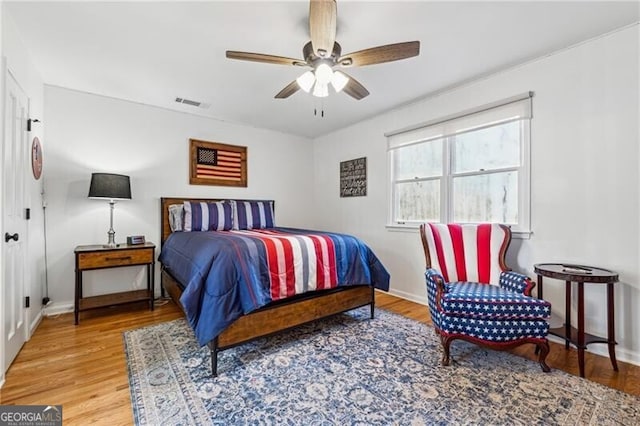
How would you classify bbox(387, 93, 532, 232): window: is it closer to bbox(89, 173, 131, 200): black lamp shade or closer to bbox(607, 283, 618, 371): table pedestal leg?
bbox(607, 283, 618, 371): table pedestal leg

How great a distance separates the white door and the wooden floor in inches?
8.2

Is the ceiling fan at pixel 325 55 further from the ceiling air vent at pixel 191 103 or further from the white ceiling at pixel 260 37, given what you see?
the ceiling air vent at pixel 191 103

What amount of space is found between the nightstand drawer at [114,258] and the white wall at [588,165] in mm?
3770

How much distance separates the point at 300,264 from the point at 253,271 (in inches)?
17.4

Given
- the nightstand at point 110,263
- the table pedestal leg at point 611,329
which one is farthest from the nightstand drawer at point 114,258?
the table pedestal leg at point 611,329

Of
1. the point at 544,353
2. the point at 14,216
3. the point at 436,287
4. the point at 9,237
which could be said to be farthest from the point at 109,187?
the point at 544,353

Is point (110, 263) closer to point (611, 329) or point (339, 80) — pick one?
point (339, 80)

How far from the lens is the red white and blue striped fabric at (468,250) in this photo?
2633mm

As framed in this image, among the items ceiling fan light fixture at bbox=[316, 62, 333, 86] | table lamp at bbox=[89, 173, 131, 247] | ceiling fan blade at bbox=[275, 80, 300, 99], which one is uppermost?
ceiling fan blade at bbox=[275, 80, 300, 99]

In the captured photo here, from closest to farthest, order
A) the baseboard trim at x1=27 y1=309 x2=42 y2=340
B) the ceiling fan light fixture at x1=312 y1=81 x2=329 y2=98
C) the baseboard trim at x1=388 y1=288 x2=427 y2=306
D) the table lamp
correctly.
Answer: the ceiling fan light fixture at x1=312 y1=81 x2=329 y2=98
the baseboard trim at x1=27 y1=309 x2=42 y2=340
the table lamp
the baseboard trim at x1=388 y1=288 x2=427 y2=306

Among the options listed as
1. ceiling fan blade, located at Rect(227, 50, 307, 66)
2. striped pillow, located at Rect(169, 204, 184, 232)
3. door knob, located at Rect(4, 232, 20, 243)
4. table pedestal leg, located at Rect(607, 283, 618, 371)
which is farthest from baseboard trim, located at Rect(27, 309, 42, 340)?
table pedestal leg, located at Rect(607, 283, 618, 371)

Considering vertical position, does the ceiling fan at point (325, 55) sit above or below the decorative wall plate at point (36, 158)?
above

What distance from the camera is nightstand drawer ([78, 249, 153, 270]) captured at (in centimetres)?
289

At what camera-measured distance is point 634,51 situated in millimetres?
2152
